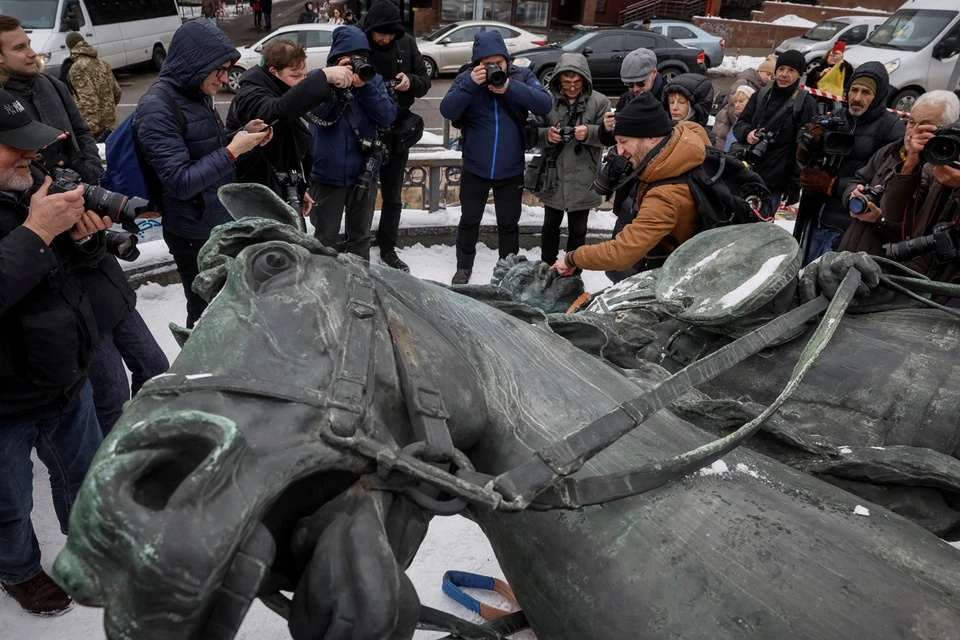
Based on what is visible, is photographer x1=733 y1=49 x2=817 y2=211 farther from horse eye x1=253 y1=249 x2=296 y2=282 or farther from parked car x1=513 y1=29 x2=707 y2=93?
parked car x1=513 y1=29 x2=707 y2=93

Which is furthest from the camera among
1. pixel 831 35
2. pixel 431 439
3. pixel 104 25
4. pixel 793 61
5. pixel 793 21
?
pixel 793 21

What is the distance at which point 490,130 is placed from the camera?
4.62 m

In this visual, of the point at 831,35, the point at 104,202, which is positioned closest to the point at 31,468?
the point at 104,202

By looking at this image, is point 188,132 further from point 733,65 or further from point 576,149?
point 733,65

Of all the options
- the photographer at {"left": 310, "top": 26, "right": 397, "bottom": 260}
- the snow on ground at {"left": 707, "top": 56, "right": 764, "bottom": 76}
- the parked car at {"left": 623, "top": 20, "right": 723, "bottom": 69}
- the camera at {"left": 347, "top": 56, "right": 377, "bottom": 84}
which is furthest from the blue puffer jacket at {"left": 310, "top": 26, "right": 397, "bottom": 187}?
the snow on ground at {"left": 707, "top": 56, "right": 764, "bottom": 76}

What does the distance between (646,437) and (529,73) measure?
4094 mm

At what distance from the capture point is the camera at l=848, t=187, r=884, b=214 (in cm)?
356

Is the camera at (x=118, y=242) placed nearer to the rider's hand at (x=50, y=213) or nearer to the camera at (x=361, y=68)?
the rider's hand at (x=50, y=213)

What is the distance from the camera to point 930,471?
1477mm

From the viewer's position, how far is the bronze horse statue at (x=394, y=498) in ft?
2.86

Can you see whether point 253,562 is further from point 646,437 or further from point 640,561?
point 646,437

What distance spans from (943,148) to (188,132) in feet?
11.0

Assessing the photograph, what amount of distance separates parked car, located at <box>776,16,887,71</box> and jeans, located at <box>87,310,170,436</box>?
12.9 metres

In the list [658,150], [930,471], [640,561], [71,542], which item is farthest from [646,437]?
[658,150]
